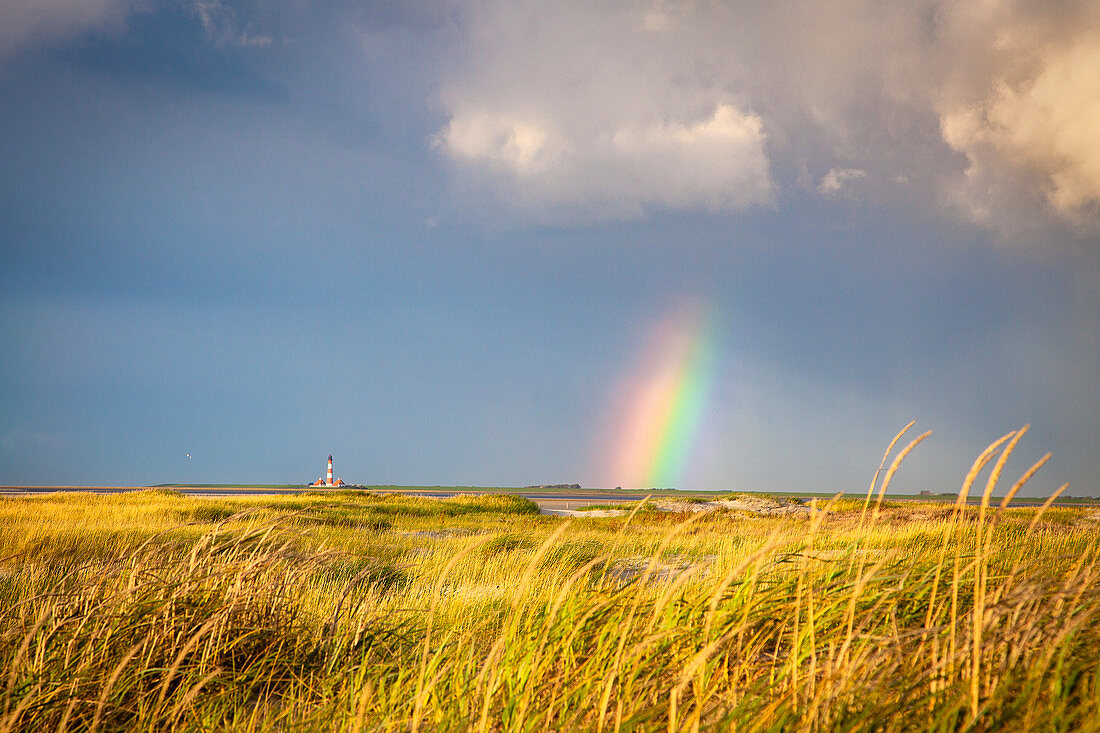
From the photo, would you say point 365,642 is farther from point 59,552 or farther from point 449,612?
point 59,552

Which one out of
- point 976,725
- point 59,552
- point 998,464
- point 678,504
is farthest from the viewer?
point 678,504

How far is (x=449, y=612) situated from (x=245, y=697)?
2640mm

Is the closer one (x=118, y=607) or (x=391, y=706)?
(x=391, y=706)

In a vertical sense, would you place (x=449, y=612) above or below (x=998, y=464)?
below

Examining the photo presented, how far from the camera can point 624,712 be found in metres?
2.54

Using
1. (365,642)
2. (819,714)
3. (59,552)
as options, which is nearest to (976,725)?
(819,714)

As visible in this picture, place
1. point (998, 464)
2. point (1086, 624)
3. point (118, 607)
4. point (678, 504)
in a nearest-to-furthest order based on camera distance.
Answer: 1. point (998, 464)
2. point (1086, 624)
3. point (118, 607)
4. point (678, 504)

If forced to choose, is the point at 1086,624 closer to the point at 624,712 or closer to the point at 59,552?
the point at 624,712

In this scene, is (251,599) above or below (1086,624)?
below

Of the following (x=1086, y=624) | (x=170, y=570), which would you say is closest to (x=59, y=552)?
(x=170, y=570)

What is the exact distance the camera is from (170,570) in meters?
4.29

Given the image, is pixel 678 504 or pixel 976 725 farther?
pixel 678 504

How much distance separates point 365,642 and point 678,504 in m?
32.2

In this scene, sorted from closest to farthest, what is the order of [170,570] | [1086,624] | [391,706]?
[391,706]
[1086,624]
[170,570]
